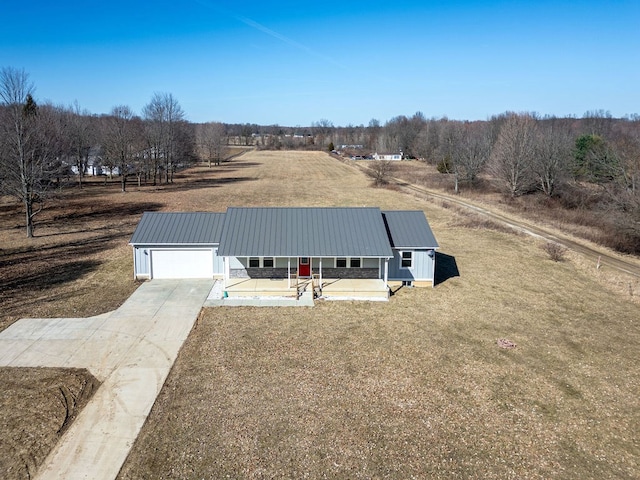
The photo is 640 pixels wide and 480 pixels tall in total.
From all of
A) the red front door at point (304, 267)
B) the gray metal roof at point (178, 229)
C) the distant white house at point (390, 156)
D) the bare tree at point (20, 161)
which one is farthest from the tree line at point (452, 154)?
the distant white house at point (390, 156)

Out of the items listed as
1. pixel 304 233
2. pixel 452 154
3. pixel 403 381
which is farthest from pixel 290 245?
pixel 452 154

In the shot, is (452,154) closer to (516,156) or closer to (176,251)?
(516,156)

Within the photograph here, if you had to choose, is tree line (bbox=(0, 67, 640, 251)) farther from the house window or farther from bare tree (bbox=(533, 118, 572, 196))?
the house window

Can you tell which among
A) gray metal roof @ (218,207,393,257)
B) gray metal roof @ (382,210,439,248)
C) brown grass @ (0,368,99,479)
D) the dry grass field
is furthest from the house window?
brown grass @ (0,368,99,479)

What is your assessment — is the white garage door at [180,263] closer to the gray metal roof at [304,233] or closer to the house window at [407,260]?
the gray metal roof at [304,233]

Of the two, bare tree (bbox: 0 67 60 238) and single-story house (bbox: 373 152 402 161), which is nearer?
bare tree (bbox: 0 67 60 238)

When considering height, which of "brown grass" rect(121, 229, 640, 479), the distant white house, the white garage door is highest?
the distant white house

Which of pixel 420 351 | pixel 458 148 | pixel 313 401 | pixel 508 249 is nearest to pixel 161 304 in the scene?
pixel 313 401
